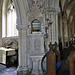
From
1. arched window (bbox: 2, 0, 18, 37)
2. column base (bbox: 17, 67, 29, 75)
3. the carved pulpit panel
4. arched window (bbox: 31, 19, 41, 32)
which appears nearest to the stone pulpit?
the carved pulpit panel

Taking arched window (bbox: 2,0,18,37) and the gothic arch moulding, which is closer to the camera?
the gothic arch moulding

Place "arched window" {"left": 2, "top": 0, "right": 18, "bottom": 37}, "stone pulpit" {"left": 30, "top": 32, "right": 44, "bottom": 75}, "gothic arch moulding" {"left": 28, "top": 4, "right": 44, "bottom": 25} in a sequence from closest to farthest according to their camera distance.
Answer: "stone pulpit" {"left": 30, "top": 32, "right": 44, "bottom": 75} → "gothic arch moulding" {"left": 28, "top": 4, "right": 44, "bottom": 25} → "arched window" {"left": 2, "top": 0, "right": 18, "bottom": 37}

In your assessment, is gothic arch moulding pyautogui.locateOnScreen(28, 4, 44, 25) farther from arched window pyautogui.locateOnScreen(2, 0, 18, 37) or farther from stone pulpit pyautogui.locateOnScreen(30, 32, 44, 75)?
arched window pyautogui.locateOnScreen(2, 0, 18, 37)

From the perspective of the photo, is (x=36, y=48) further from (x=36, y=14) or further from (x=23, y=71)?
(x=36, y=14)

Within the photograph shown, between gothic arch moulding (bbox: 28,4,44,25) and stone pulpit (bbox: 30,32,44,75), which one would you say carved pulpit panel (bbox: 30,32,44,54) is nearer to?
stone pulpit (bbox: 30,32,44,75)

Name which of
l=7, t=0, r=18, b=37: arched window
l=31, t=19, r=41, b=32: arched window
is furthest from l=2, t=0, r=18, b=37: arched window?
l=31, t=19, r=41, b=32: arched window

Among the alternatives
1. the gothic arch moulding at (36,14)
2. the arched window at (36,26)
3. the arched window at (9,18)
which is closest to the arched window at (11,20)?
the arched window at (9,18)

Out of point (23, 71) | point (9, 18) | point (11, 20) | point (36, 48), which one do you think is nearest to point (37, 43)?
point (36, 48)

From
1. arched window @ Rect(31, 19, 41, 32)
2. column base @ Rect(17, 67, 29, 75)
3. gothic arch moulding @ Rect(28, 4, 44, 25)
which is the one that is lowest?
column base @ Rect(17, 67, 29, 75)

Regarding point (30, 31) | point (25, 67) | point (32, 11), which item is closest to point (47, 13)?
point (32, 11)

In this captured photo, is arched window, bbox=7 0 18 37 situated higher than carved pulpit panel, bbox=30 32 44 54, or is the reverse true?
arched window, bbox=7 0 18 37

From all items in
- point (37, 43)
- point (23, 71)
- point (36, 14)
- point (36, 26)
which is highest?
point (36, 14)

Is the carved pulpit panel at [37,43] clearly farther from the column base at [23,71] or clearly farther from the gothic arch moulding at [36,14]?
the column base at [23,71]

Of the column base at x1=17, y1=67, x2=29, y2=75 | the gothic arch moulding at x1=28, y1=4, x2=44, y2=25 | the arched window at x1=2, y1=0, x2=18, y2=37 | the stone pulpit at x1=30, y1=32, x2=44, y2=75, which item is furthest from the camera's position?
the arched window at x1=2, y1=0, x2=18, y2=37
